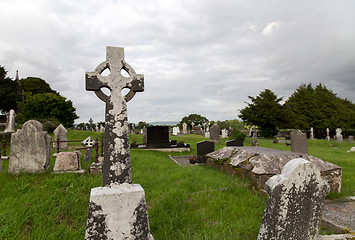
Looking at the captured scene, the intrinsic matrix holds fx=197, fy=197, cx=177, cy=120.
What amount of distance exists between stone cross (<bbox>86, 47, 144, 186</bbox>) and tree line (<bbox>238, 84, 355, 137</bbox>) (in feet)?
114

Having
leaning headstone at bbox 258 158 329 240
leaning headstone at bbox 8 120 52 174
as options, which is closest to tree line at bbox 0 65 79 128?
leaning headstone at bbox 8 120 52 174

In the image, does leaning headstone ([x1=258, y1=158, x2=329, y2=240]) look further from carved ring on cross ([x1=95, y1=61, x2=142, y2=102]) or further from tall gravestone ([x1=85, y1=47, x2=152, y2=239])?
carved ring on cross ([x1=95, y1=61, x2=142, y2=102])

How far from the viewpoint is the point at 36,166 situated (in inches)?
235

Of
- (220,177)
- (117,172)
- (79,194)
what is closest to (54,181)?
(79,194)

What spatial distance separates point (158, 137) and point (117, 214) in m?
12.6

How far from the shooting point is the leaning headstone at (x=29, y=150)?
19.1ft

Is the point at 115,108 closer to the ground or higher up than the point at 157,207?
higher up

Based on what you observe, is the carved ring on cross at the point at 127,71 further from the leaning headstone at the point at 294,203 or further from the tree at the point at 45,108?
the tree at the point at 45,108

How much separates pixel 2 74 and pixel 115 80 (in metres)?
40.3

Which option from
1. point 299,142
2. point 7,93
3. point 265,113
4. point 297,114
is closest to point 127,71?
point 299,142

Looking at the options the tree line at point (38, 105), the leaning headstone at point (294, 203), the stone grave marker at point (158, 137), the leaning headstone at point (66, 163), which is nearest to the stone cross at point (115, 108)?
the leaning headstone at point (294, 203)

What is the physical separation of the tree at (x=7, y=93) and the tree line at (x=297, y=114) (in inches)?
1504

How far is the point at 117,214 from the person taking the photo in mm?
2258

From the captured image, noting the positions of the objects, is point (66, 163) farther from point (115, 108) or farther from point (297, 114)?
point (297, 114)
